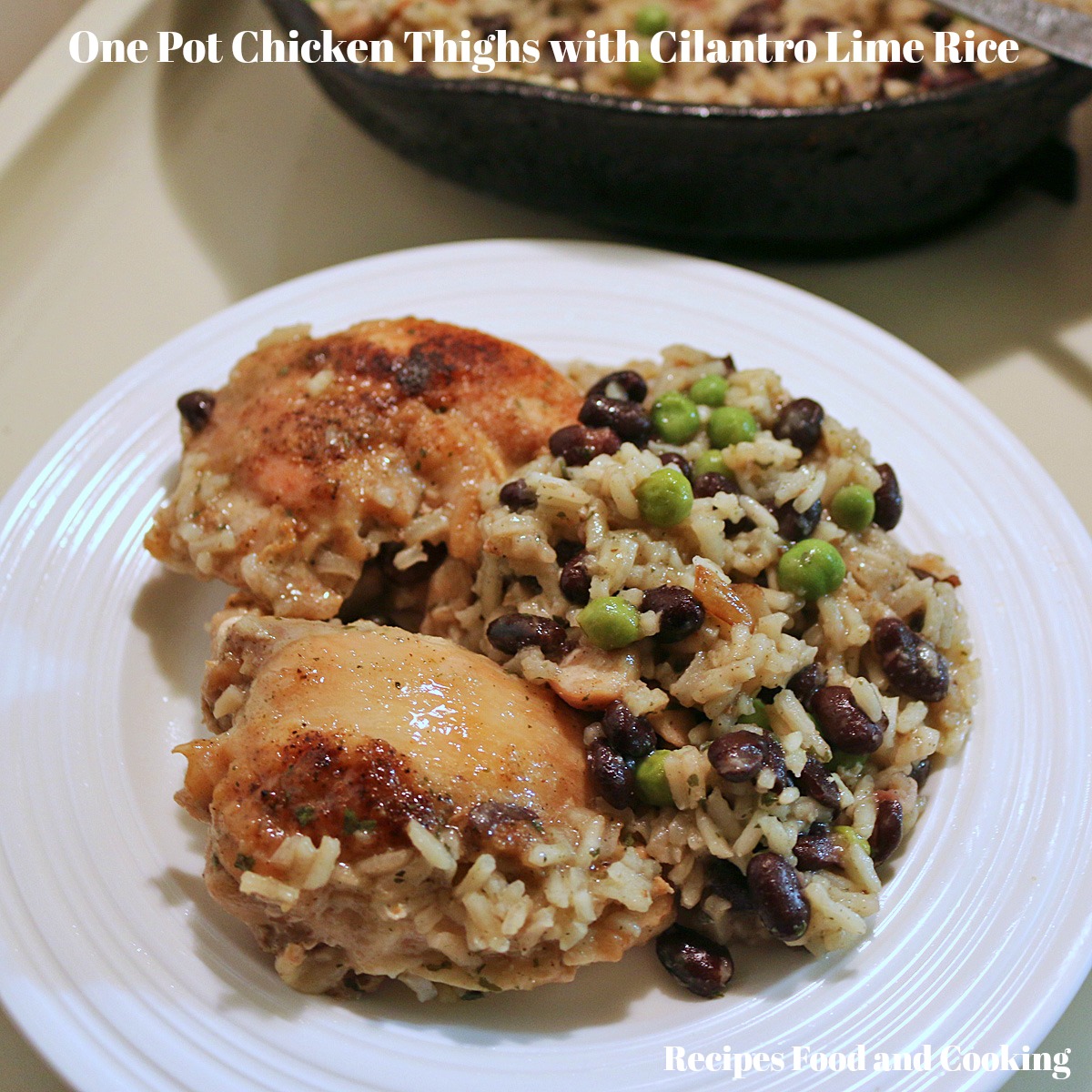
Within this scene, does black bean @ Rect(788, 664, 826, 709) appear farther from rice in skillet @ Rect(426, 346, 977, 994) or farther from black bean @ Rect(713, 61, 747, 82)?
black bean @ Rect(713, 61, 747, 82)

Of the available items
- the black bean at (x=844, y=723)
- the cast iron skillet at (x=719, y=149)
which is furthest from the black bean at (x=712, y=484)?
the cast iron skillet at (x=719, y=149)

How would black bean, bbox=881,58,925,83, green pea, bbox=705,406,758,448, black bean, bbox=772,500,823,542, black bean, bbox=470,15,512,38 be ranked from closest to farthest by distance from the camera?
black bean, bbox=772,500,823,542
green pea, bbox=705,406,758,448
black bean, bbox=881,58,925,83
black bean, bbox=470,15,512,38

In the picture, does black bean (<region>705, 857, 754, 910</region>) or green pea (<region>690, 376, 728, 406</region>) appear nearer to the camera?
black bean (<region>705, 857, 754, 910</region>)

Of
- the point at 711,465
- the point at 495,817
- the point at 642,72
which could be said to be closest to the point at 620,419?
the point at 711,465

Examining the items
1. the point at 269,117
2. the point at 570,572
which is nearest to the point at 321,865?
the point at 570,572

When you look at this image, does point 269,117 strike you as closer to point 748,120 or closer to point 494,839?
point 748,120

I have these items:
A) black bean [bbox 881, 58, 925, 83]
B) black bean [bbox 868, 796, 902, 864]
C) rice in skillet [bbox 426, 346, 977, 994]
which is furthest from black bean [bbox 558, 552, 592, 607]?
black bean [bbox 881, 58, 925, 83]

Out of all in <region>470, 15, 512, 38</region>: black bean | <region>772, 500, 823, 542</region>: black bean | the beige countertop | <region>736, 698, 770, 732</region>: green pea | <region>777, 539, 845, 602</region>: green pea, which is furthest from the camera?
<region>470, 15, 512, 38</region>: black bean
